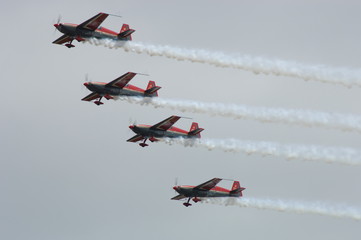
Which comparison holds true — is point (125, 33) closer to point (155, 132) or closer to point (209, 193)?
point (155, 132)

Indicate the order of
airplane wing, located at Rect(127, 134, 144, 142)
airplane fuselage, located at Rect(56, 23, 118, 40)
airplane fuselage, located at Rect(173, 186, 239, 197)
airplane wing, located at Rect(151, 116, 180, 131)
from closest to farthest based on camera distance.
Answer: airplane fuselage, located at Rect(56, 23, 118, 40)
airplane wing, located at Rect(151, 116, 180, 131)
airplane wing, located at Rect(127, 134, 144, 142)
airplane fuselage, located at Rect(173, 186, 239, 197)

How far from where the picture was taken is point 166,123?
12800 centimetres

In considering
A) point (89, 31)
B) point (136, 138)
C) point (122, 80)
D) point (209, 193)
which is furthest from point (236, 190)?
point (89, 31)

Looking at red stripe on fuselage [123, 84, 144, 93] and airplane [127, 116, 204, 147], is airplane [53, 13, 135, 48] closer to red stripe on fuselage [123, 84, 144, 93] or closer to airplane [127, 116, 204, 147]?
red stripe on fuselage [123, 84, 144, 93]

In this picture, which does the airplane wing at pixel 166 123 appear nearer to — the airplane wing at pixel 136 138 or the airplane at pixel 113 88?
the airplane wing at pixel 136 138

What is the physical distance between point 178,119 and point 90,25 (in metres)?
13.1

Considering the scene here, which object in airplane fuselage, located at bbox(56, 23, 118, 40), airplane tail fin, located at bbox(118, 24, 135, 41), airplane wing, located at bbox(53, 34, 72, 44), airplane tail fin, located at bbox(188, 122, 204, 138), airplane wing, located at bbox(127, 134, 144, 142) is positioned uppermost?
airplane tail fin, located at bbox(118, 24, 135, 41)

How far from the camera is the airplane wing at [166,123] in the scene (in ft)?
418

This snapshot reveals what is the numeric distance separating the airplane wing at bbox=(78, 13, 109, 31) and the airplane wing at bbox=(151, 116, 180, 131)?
12.0m

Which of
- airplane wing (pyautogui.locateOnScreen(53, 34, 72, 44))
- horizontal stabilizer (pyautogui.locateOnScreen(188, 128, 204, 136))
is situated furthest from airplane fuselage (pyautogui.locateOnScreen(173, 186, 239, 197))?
airplane wing (pyautogui.locateOnScreen(53, 34, 72, 44))

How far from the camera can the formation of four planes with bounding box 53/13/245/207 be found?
122 metres

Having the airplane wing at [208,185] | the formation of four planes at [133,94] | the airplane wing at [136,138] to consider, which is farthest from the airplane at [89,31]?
the airplane wing at [208,185]

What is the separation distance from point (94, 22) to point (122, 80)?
23.3 ft

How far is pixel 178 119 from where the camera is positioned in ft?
418
